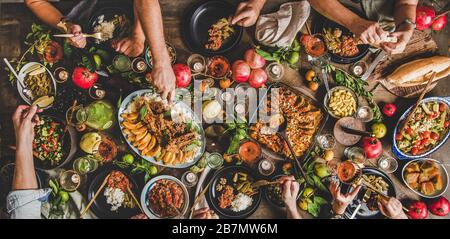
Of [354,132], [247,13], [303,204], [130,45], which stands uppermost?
[247,13]

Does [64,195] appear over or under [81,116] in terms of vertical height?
under

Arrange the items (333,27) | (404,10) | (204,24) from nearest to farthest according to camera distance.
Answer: (404,10), (333,27), (204,24)

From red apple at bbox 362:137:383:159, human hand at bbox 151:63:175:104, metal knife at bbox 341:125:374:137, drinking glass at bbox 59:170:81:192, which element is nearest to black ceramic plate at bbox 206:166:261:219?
human hand at bbox 151:63:175:104

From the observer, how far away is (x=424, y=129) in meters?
4.32

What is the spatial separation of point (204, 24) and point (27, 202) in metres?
2.88

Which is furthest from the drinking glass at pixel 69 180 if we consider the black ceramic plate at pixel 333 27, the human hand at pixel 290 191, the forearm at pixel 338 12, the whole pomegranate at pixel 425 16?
the whole pomegranate at pixel 425 16

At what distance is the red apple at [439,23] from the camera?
4312 millimetres

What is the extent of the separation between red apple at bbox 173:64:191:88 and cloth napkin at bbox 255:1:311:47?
883 mm

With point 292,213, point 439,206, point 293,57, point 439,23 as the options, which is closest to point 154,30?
point 293,57

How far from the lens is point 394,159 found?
4371mm

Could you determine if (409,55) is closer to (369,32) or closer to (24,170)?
(369,32)

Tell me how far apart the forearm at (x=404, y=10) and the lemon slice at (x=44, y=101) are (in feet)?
13.1
